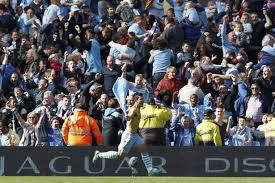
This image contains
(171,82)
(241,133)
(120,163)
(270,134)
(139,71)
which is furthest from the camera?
(139,71)

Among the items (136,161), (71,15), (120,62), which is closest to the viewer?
(136,161)

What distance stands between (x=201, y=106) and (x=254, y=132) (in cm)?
136

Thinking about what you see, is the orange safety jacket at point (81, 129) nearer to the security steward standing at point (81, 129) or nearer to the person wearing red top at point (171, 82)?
the security steward standing at point (81, 129)

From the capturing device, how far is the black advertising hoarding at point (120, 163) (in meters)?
24.2

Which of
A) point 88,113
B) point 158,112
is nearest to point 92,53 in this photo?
point 88,113

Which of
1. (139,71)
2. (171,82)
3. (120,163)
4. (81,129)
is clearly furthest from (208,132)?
(139,71)

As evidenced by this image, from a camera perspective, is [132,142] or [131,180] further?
[132,142]

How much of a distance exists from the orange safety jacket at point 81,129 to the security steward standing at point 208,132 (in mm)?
2069

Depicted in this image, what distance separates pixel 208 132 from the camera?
81.4ft

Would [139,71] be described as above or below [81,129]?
above

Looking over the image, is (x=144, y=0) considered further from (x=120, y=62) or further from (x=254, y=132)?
(x=254, y=132)

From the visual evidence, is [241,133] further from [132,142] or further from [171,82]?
[132,142]

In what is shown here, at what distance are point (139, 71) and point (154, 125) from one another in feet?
15.5

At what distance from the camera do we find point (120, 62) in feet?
94.3
